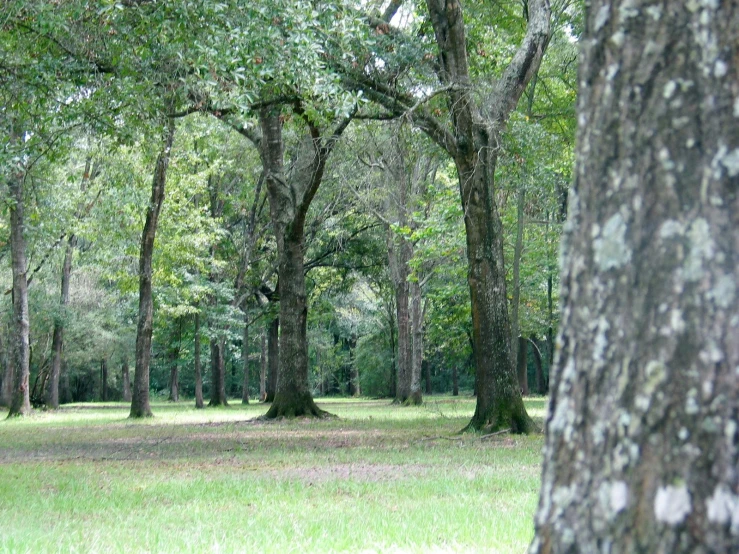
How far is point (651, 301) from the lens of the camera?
2092 millimetres

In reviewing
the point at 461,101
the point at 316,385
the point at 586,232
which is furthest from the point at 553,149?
the point at 316,385

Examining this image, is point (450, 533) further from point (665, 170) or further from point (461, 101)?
point (461, 101)

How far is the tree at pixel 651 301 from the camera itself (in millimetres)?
1959

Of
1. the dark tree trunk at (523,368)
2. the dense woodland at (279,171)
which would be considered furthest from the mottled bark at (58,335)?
the dark tree trunk at (523,368)

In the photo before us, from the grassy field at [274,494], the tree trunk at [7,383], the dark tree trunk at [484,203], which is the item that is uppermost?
the dark tree trunk at [484,203]

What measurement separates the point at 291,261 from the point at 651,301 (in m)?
18.5

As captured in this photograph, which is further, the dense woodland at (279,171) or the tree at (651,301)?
the dense woodland at (279,171)

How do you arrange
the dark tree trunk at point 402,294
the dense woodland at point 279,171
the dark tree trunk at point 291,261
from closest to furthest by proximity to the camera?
the dense woodland at point 279,171
the dark tree trunk at point 291,261
the dark tree trunk at point 402,294

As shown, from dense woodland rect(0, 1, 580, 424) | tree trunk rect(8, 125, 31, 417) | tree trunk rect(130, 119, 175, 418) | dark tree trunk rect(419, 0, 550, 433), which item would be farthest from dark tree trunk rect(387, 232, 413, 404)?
dark tree trunk rect(419, 0, 550, 433)

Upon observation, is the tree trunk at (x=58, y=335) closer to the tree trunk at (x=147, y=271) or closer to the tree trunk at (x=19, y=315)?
the tree trunk at (x=19, y=315)

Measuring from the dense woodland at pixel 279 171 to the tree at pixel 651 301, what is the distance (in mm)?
8396

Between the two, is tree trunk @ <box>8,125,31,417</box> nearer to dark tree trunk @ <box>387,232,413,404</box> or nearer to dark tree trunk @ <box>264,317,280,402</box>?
dark tree trunk @ <box>264,317,280,402</box>

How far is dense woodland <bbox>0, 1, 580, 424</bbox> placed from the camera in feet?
36.8

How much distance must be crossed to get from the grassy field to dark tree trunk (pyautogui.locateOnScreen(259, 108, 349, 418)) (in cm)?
527
